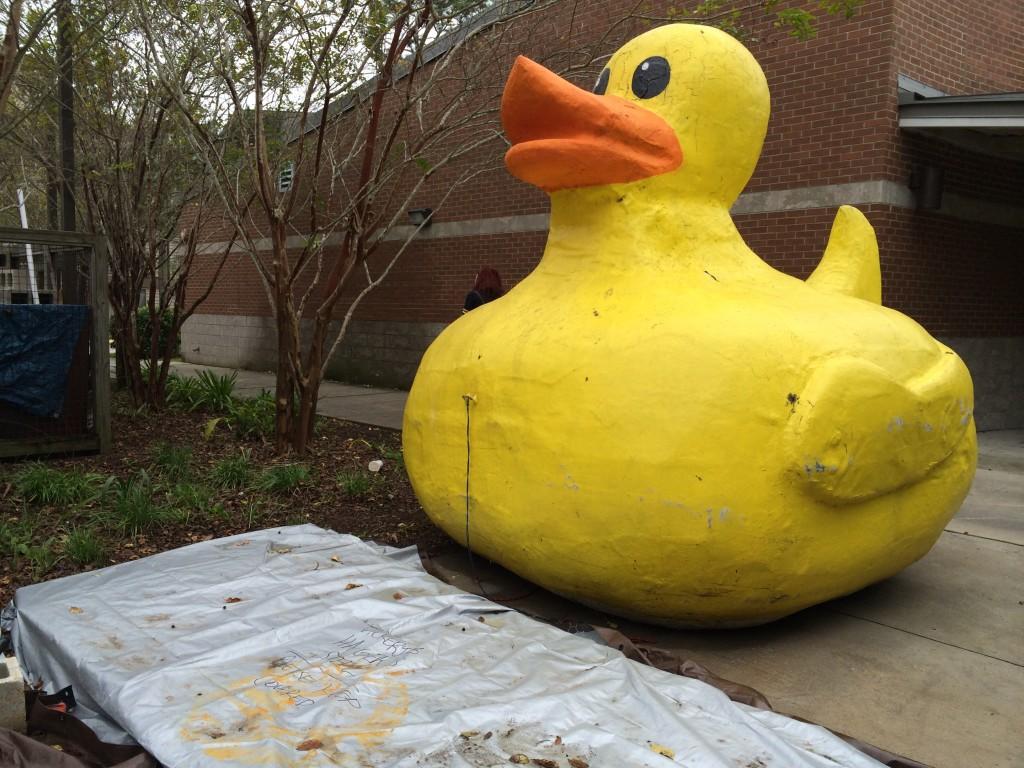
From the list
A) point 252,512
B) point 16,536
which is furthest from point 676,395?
point 16,536

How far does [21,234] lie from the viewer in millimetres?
6496

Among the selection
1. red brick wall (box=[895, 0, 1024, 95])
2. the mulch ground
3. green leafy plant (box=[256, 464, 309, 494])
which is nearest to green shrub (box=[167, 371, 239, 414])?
the mulch ground

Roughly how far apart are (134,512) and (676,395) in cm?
362

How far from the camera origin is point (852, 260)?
4.33 m

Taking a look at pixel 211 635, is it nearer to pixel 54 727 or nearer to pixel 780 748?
pixel 54 727

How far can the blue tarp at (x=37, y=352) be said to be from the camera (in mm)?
6801

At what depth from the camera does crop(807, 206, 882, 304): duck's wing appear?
4.28m

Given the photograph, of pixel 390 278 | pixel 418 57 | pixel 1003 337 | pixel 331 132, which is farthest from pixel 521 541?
pixel 390 278

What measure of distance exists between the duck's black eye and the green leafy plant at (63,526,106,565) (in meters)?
3.77

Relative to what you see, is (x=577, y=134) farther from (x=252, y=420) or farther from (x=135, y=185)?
(x=135, y=185)

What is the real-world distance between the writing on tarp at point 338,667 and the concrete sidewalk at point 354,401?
16.9 feet

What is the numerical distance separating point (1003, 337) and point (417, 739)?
9.23 m

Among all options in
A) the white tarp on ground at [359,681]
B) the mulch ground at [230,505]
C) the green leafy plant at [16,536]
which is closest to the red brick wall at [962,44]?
the mulch ground at [230,505]

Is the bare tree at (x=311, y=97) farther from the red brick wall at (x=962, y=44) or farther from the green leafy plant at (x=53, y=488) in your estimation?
the red brick wall at (x=962, y=44)
